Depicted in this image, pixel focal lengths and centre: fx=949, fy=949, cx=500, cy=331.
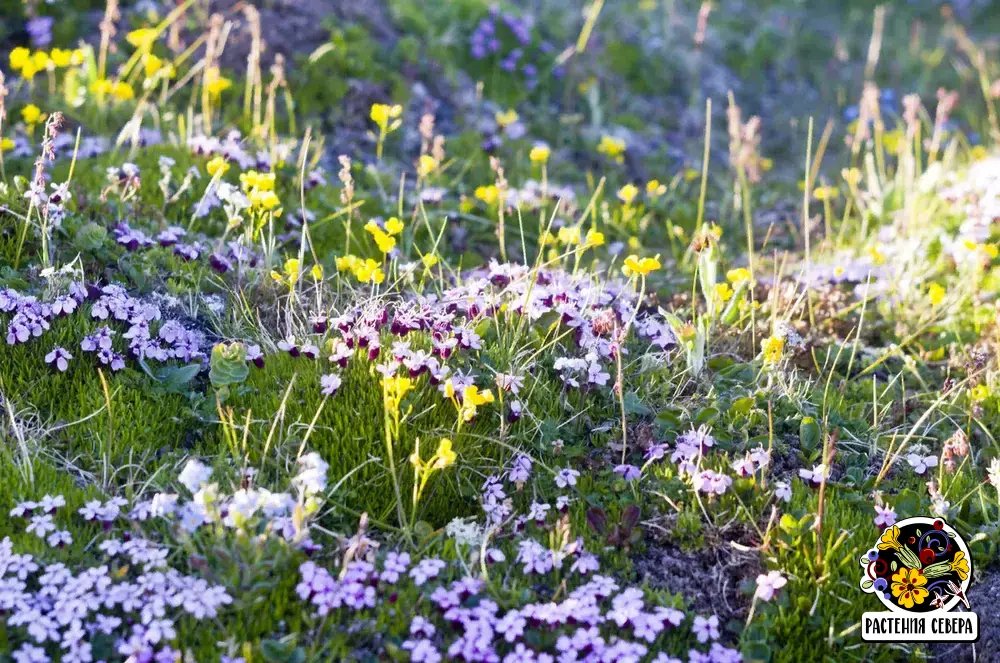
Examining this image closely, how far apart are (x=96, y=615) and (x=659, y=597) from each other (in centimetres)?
170

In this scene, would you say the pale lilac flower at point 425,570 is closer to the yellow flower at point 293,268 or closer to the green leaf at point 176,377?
the green leaf at point 176,377

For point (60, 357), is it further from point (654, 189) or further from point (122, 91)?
point (654, 189)

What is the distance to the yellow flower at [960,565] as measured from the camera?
3199mm

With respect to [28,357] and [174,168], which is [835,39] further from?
[28,357]

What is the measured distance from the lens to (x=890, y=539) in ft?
10.7

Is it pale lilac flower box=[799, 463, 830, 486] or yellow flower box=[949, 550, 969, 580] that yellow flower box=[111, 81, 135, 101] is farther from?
yellow flower box=[949, 550, 969, 580]

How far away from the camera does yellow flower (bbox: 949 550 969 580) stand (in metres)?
3.20

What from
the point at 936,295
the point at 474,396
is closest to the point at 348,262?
the point at 474,396

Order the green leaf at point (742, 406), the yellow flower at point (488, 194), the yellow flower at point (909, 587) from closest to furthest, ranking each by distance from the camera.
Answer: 1. the yellow flower at point (909, 587)
2. the green leaf at point (742, 406)
3. the yellow flower at point (488, 194)

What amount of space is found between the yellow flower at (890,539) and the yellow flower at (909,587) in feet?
0.27

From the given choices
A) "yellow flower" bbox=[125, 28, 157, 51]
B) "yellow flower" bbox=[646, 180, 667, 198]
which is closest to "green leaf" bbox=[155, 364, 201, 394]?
"yellow flower" bbox=[646, 180, 667, 198]

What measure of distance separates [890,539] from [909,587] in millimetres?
183

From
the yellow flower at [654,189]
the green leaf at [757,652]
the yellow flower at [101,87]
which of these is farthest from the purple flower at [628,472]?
the yellow flower at [101,87]

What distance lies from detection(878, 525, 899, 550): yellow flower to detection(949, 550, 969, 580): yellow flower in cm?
19
